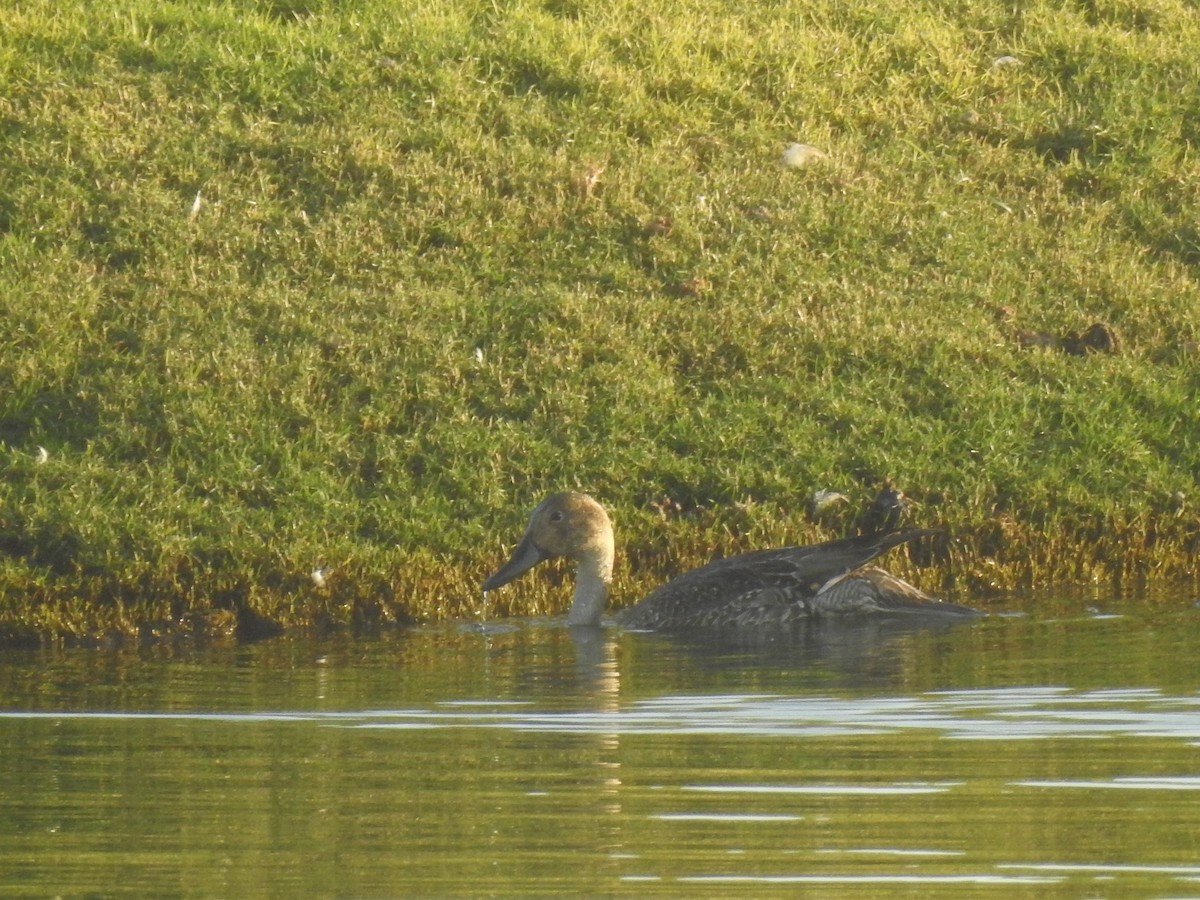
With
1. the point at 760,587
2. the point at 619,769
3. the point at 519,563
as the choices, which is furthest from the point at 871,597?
the point at 619,769

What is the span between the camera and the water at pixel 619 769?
4.64m

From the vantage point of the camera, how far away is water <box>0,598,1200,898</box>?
4.64m

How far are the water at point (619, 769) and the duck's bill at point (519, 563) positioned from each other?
3.82 ft

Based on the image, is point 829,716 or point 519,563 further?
point 519,563

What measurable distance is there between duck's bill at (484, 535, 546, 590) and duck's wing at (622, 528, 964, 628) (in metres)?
0.54

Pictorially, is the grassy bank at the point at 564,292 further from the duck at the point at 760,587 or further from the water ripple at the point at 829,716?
the water ripple at the point at 829,716

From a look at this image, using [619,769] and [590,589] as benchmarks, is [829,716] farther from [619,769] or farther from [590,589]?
[590,589]

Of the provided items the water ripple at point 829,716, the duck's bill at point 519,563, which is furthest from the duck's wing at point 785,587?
the water ripple at point 829,716

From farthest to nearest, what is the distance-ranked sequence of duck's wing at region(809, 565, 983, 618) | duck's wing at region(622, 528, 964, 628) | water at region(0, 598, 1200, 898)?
1. duck's wing at region(622, 528, 964, 628)
2. duck's wing at region(809, 565, 983, 618)
3. water at region(0, 598, 1200, 898)

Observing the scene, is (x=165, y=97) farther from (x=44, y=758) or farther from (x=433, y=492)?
(x=44, y=758)

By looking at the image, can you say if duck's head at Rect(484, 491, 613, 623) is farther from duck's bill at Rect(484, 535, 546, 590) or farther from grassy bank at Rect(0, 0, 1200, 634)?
grassy bank at Rect(0, 0, 1200, 634)

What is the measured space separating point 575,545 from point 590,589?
0.24m

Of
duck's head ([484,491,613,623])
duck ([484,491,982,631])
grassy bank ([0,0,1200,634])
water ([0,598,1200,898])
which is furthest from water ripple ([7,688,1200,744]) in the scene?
grassy bank ([0,0,1200,634])

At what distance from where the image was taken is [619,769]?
5.88m
